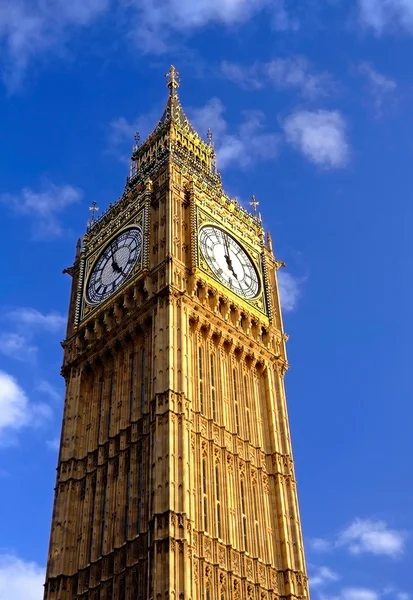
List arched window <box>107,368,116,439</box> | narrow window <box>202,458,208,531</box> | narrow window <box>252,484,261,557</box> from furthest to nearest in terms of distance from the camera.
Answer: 1. arched window <box>107,368,116,439</box>
2. narrow window <box>252,484,261,557</box>
3. narrow window <box>202,458,208,531</box>

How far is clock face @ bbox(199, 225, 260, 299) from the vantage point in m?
50.1

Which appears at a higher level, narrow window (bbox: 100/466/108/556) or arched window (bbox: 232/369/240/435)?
arched window (bbox: 232/369/240/435)

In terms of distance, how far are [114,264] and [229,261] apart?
6648mm

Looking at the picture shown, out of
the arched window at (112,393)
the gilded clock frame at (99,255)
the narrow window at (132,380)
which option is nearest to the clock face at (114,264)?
the gilded clock frame at (99,255)

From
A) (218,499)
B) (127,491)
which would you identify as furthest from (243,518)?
(127,491)

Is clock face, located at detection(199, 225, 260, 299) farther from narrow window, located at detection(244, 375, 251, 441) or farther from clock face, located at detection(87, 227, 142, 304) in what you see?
narrow window, located at detection(244, 375, 251, 441)

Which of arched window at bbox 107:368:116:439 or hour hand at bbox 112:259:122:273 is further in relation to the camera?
hour hand at bbox 112:259:122:273

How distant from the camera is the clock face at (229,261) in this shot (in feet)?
164

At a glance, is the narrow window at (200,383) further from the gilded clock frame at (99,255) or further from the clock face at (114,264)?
the clock face at (114,264)

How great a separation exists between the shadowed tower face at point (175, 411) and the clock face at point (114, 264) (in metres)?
0.11

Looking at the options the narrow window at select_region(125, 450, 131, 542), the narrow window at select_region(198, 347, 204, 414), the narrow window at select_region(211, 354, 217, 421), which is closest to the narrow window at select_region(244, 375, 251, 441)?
the narrow window at select_region(211, 354, 217, 421)

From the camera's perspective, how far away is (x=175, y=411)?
1606 inches

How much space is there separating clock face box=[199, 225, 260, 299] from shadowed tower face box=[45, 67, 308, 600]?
0.10m

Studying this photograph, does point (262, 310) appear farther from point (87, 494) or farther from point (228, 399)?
point (87, 494)
